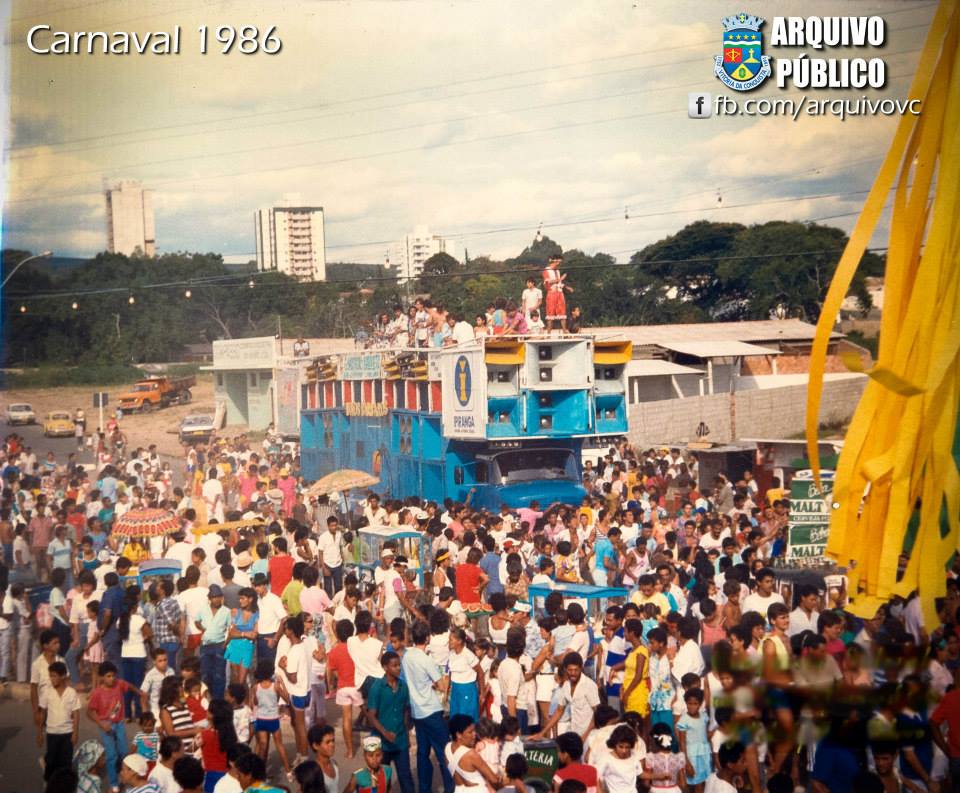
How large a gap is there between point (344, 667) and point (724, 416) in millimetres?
7492

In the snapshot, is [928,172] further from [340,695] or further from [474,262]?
[474,262]

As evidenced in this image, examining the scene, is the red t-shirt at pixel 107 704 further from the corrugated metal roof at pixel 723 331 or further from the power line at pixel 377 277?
the corrugated metal roof at pixel 723 331

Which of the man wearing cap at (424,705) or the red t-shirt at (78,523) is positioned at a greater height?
the red t-shirt at (78,523)

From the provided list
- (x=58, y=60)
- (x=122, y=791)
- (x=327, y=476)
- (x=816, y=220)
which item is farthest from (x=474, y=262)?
(x=122, y=791)

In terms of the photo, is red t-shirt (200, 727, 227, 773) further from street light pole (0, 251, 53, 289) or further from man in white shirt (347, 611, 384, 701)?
street light pole (0, 251, 53, 289)

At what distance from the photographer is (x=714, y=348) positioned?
11938 mm

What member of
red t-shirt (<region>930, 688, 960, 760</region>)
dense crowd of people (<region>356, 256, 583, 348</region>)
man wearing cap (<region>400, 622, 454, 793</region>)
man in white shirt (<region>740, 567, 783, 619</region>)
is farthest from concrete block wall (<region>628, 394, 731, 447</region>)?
red t-shirt (<region>930, 688, 960, 760</region>)

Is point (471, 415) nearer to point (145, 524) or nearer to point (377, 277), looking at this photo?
point (377, 277)

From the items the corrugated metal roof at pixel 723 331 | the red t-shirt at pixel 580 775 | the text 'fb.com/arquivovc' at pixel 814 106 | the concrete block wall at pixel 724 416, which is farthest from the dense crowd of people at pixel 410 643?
the text 'fb.com/arquivovc' at pixel 814 106

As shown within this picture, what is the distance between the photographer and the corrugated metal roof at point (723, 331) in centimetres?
1062

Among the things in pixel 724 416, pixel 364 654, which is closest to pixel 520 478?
pixel 364 654

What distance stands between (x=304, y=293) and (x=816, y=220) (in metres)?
4.17

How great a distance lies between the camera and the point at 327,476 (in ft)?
31.3

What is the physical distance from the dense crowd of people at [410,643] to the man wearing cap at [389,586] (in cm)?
1
